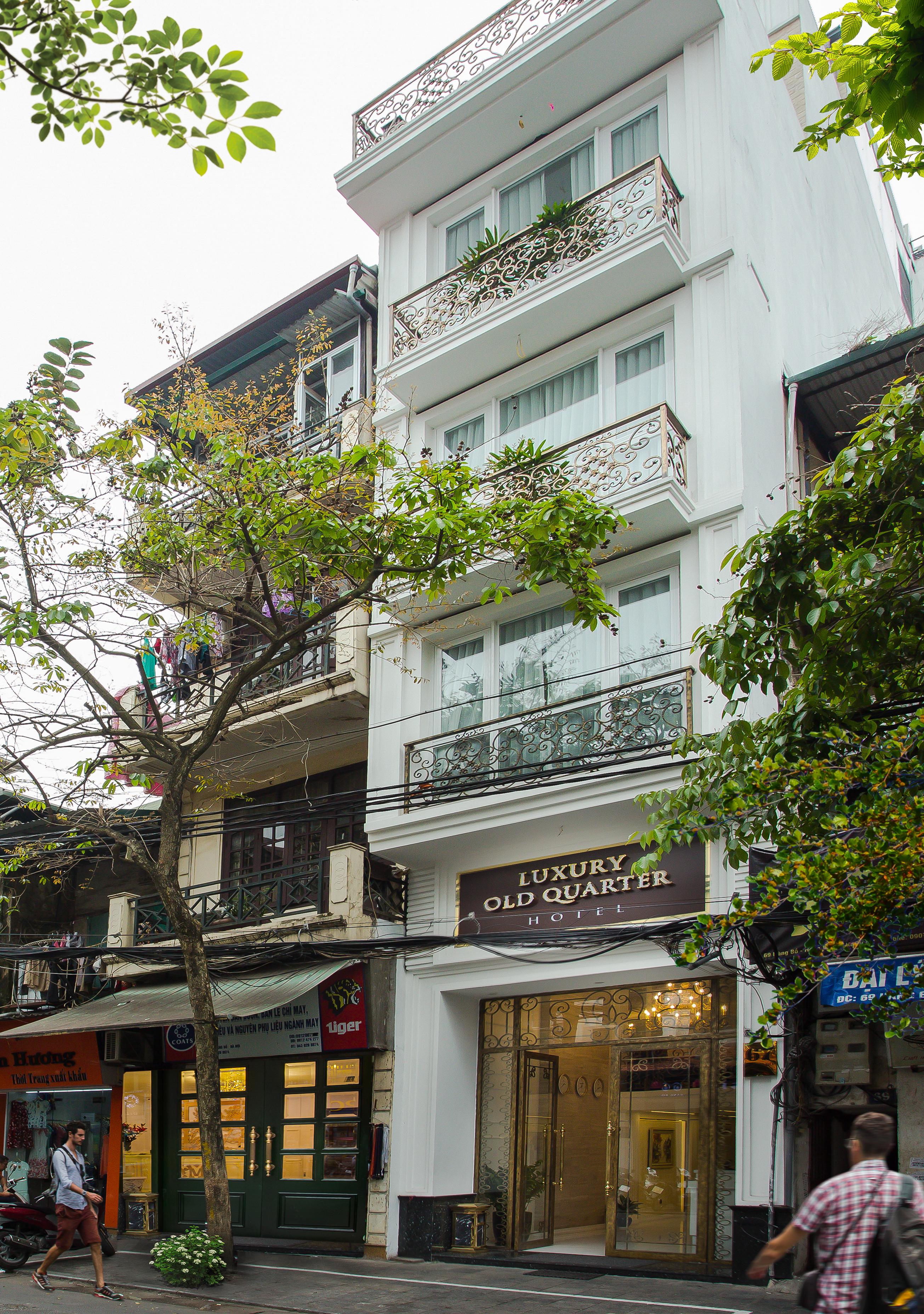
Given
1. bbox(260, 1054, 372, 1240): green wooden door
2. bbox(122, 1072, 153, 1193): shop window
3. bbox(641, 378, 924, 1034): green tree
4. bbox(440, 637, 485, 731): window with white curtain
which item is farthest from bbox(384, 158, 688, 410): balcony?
bbox(122, 1072, 153, 1193): shop window

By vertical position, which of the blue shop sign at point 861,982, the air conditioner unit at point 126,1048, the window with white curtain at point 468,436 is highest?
the window with white curtain at point 468,436

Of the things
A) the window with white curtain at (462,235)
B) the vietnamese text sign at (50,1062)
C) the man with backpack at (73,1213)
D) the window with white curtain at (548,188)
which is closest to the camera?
the man with backpack at (73,1213)

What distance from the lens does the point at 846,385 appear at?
13805 mm

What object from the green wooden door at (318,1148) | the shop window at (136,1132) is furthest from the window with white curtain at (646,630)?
the shop window at (136,1132)

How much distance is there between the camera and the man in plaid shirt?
16.0ft

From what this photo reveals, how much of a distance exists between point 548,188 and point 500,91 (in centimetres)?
134

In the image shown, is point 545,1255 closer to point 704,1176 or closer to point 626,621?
point 704,1176

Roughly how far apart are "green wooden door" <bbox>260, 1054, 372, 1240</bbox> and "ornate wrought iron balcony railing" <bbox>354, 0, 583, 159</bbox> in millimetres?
12523

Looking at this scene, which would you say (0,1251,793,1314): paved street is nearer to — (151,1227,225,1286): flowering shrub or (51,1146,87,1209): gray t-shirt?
(151,1227,225,1286): flowering shrub

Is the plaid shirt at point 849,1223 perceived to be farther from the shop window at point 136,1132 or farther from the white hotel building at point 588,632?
the shop window at point 136,1132

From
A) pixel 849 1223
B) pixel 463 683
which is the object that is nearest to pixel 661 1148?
pixel 463 683

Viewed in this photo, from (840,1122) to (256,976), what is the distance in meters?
7.16

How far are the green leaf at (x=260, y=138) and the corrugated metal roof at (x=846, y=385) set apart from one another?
9536 millimetres

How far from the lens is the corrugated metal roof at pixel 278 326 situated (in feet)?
56.1
